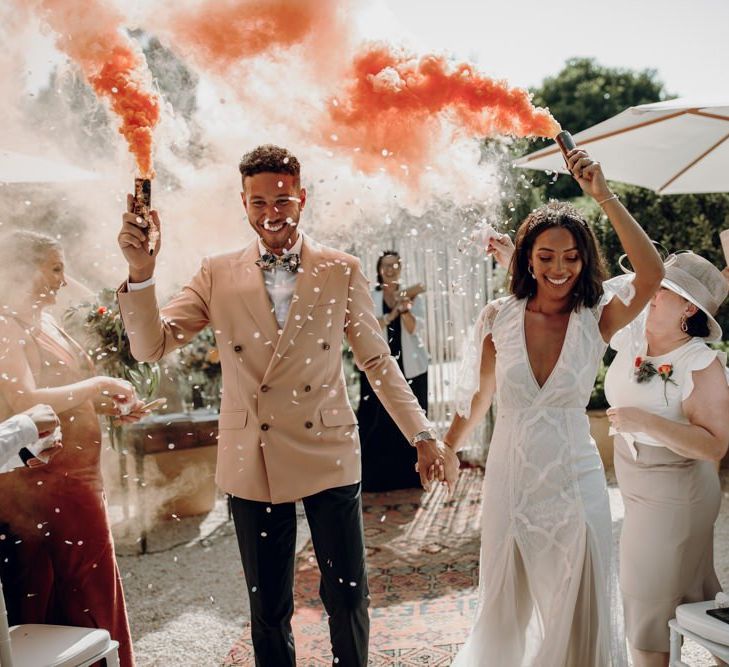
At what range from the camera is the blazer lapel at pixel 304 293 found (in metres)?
2.93

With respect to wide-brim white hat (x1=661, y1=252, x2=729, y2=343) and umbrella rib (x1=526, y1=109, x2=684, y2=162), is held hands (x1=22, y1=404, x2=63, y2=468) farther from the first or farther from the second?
umbrella rib (x1=526, y1=109, x2=684, y2=162)

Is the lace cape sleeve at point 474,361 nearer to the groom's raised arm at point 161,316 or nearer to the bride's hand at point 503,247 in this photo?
the bride's hand at point 503,247

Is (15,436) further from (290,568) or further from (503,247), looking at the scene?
(503,247)

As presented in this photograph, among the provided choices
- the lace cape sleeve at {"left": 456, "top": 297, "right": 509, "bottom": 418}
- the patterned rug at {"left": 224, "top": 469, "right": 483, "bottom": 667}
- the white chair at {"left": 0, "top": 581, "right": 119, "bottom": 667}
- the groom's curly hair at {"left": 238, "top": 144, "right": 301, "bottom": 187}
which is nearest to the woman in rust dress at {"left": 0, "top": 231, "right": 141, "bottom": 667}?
the white chair at {"left": 0, "top": 581, "right": 119, "bottom": 667}

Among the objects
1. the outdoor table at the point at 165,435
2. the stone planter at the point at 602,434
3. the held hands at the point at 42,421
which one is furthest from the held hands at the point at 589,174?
the stone planter at the point at 602,434

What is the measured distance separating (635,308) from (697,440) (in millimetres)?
612

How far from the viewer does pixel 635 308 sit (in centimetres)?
301

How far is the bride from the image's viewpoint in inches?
117

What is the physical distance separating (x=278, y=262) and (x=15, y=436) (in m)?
1.15

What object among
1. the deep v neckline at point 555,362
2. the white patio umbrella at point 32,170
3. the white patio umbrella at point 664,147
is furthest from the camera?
the white patio umbrella at point 664,147

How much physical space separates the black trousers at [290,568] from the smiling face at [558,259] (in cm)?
116

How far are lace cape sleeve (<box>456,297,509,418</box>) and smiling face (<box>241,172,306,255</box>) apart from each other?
3.01 feet

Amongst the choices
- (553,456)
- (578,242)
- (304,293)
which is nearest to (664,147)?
(578,242)

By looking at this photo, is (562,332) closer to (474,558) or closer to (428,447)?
(428,447)
